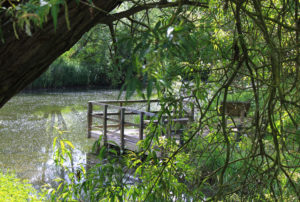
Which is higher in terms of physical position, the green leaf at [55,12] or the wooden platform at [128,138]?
the green leaf at [55,12]

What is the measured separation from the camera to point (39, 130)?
9.05 metres

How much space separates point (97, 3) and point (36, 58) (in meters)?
0.25

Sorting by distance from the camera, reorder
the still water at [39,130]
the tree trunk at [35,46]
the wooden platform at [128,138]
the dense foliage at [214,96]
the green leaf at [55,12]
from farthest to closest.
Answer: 1. the still water at [39,130]
2. the wooden platform at [128,138]
3. the tree trunk at [35,46]
4. the dense foliage at [214,96]
5. the green leaf at [55,12]

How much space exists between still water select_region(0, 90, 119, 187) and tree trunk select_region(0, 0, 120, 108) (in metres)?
4.14

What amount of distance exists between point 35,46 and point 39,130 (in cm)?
841

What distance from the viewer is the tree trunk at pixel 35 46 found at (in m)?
1.03

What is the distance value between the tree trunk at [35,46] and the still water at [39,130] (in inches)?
163

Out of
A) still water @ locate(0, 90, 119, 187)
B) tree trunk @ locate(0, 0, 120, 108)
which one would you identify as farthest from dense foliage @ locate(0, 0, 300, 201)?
still water @ locate(0, 90, 119, 187)

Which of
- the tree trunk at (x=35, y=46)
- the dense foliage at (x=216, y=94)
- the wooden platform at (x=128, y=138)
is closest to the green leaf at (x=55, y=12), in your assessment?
the dense foliage at (x=216, y=94)

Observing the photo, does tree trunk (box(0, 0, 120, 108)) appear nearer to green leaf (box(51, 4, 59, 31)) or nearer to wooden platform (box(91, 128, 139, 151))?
green leaf (box(51, 4, 59, 31))

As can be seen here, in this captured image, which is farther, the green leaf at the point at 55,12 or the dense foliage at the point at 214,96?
the dense foliage at the point at 214,96

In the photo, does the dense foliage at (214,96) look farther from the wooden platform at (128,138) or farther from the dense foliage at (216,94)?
the wooden platform at (128,138)

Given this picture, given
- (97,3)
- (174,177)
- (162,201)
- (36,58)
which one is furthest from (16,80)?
(174,177)

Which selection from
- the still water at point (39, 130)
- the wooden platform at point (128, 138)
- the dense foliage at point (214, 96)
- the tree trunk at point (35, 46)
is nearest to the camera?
the dense foliage at point (214, 96)
